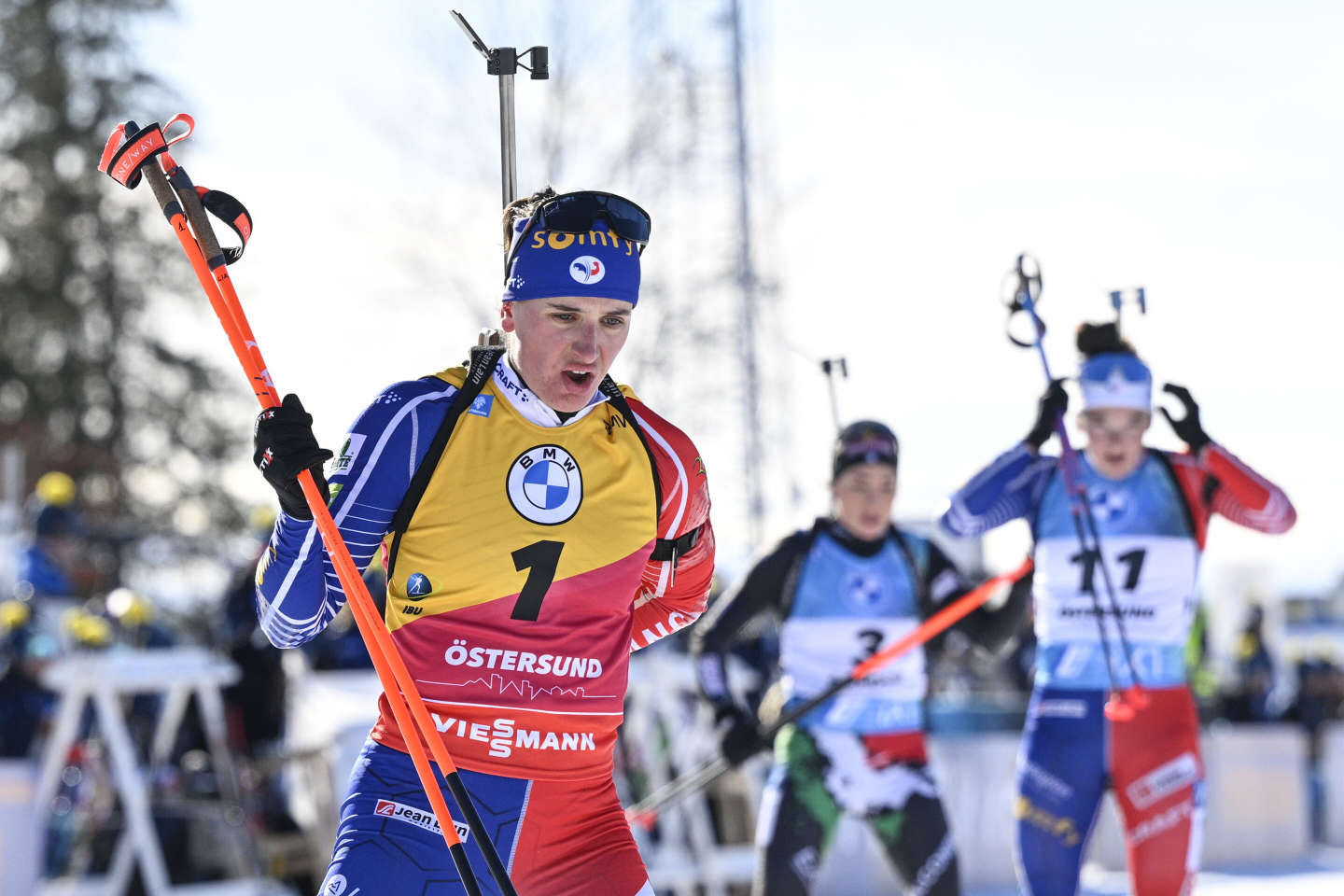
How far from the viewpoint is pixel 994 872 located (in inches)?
432

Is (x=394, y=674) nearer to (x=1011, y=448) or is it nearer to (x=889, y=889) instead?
(x=1011, y=448)

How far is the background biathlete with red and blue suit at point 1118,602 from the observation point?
18.1 feet

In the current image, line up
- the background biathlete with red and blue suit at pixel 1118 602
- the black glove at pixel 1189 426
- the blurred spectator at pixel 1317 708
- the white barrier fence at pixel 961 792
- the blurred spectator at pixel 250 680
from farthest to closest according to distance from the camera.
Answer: the blurred spectator at pixel 1317 708, the blurred spectator at pixel 250 680, the white barrier fence at pixel 961 792, the black glove at pixel 1189 426, the background biathlete with red and blue suit at pixel 1118 602

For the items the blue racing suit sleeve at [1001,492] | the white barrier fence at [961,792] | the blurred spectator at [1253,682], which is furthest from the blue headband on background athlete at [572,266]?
the blurred spectator at [1253,682]

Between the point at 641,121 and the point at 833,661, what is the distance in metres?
11.2

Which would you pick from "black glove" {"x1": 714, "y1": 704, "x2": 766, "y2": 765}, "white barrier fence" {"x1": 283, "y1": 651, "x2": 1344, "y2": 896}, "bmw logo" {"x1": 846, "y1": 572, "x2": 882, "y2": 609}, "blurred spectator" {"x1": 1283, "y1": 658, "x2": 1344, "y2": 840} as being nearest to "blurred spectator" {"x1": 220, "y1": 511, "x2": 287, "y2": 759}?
"white barrier fence" {"x1": 283, "y1": 651, "x2": 1344, "y2": 896}

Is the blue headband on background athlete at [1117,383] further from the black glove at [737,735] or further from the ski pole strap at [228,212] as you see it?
the ski pole strap at [228,212]

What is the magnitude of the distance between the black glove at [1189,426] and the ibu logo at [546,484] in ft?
10.3

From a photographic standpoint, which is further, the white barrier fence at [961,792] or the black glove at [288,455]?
the white barrier fence at [961,792]

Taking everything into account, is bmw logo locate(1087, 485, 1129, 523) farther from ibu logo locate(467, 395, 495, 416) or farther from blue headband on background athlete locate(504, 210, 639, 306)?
ibu logo locate(467, 395, 495, 416)

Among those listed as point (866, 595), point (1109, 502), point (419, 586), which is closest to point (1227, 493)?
point (1109, 502)

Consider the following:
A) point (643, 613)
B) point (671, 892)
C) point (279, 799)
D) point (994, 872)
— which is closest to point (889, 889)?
point (994, 872)

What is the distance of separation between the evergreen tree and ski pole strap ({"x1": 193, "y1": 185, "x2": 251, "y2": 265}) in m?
19.8

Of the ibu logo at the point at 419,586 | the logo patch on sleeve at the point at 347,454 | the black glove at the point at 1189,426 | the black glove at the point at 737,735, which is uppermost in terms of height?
the black glove at the point at 1189,426
